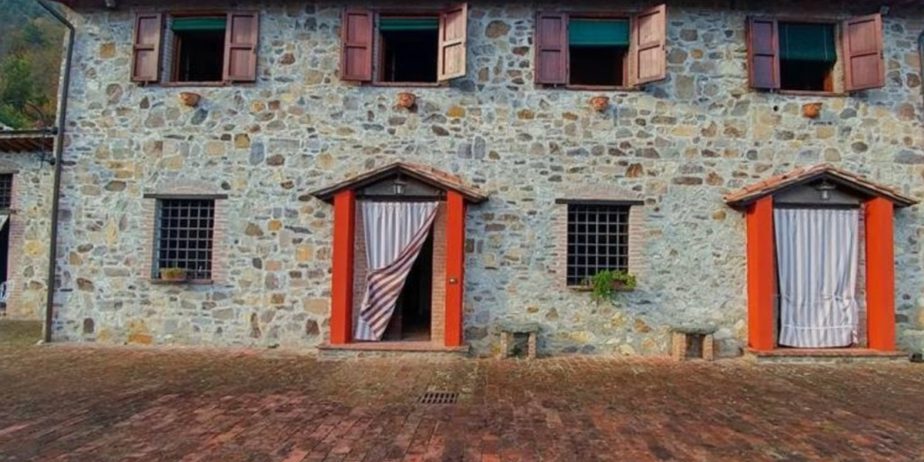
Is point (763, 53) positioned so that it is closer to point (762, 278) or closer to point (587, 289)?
point (762, 278)

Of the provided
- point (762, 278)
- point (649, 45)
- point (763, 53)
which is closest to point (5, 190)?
point (649, 45)

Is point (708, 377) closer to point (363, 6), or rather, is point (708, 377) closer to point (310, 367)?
point (310, 367)

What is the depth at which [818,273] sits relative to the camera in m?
8.77

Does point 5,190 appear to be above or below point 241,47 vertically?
below

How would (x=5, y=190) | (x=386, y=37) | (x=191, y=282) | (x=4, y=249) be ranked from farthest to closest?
1. (x=4, y=249)
2. (x=5, y=190)
3. (x=386, y=37)
4. (x=191, y=282)

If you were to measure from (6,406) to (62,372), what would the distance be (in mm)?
1568

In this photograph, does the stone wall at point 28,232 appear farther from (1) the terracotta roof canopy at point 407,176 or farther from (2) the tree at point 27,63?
(2) the tree at point 27,63

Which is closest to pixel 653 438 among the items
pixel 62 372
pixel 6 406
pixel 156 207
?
pixel 6 406

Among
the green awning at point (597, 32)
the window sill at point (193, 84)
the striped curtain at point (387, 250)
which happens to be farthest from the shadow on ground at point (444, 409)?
the green awning at point (597, 32)

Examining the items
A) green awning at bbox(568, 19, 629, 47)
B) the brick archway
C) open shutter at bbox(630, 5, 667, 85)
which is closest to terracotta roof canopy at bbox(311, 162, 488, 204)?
green awning at bbox(568, 19, 629, 47)

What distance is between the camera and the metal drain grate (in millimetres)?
6035

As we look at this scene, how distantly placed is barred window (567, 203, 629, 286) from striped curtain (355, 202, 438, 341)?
2.31 m

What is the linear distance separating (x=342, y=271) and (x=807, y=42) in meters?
8.57

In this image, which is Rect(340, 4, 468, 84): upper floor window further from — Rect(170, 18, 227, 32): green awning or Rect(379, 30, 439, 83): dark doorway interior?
Rect(170, 18, 227, 32): green awning
